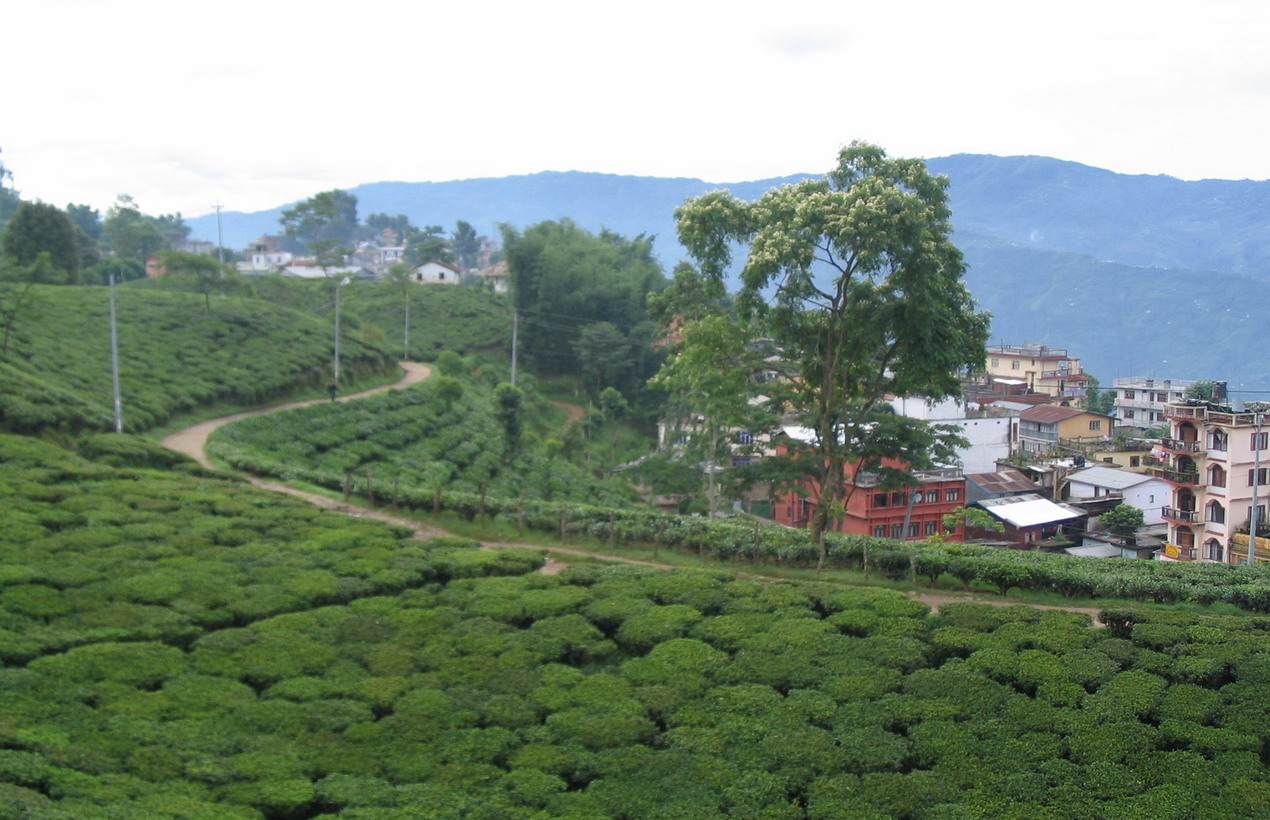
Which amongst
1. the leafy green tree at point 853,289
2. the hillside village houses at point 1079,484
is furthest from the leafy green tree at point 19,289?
the hillside village houses at point 1079,484

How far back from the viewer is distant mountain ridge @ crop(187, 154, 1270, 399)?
10312 cm

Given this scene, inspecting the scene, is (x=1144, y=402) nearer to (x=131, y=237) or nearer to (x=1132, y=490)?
(x=1132, y=490)

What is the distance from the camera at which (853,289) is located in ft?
58.5

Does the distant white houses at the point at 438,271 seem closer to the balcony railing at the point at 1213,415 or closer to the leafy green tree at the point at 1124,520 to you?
the leafy green tree at the point at 1124,520

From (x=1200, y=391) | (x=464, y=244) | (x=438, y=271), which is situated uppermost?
(x=464, y=244)

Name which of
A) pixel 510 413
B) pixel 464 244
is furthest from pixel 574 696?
pixel 464 244

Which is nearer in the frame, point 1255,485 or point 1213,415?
point 1255,485

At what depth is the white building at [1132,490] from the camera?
36.6 m

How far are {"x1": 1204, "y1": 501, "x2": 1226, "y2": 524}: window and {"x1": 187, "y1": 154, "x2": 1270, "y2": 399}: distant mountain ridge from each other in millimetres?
25759

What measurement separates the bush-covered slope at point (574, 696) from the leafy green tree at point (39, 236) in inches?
1419

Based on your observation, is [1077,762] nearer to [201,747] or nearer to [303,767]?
[303,767]

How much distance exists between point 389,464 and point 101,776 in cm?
1951

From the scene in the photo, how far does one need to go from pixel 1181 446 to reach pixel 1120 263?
339 ft

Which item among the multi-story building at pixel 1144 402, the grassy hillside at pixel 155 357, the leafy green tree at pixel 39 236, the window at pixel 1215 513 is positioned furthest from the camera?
the multi-story building at pixel 1144 402
